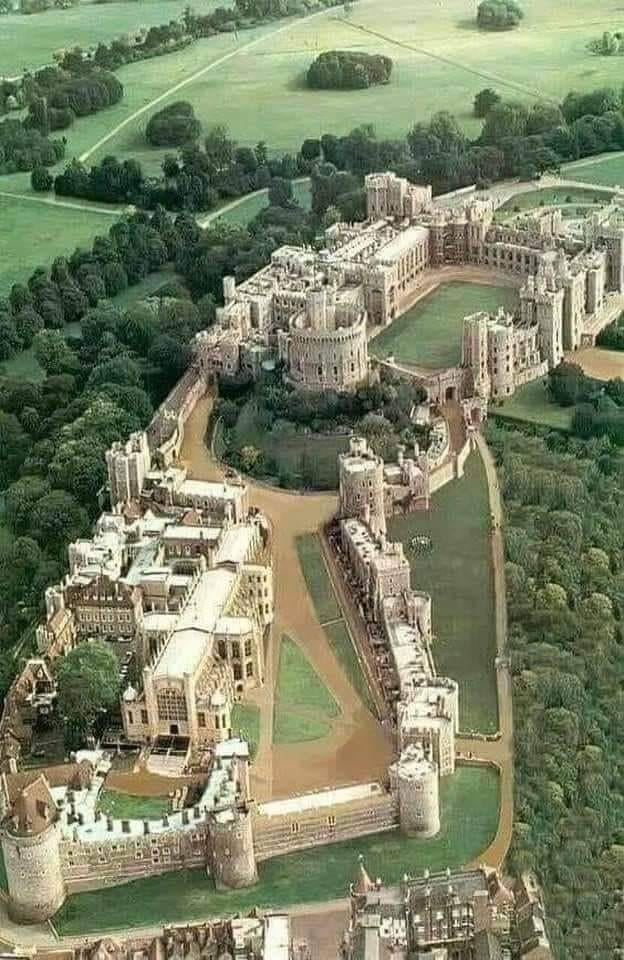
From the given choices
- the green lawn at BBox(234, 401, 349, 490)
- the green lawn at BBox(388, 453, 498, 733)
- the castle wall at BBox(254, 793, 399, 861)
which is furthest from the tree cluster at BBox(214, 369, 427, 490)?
the castle wall at BBox(254, 793, 399, 861)

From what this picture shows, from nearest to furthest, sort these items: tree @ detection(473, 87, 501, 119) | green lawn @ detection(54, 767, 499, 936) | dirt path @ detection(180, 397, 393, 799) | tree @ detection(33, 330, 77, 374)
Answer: green lawn @ detection(54, 767, 499, 936), dirt path @ detection(180, 397, 393, 799), tree @ detection(33, 330, 77, 374), tree @ detection(473, 87, 501, 119)

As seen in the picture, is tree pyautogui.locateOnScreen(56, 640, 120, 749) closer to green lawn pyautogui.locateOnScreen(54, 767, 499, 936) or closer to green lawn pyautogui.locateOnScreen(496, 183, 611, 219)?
green lawn pyautogui.locateOnScreen(54, 767, 499, 936)

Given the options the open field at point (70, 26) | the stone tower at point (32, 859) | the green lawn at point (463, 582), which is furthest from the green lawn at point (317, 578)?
the open field at point (70, 26)

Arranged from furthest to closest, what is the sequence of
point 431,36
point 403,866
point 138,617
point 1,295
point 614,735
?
point 431,36 → point 1,295 → point 138,617 → point 614,735 → point 403,866

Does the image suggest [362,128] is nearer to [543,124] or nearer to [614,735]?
[543,124]

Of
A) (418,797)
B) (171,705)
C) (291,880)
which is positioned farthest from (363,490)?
(291,880)

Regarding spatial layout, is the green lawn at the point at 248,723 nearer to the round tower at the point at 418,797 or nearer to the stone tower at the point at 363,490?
the round tower at the point at 418,797

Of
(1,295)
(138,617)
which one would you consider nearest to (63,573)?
(138,617)
